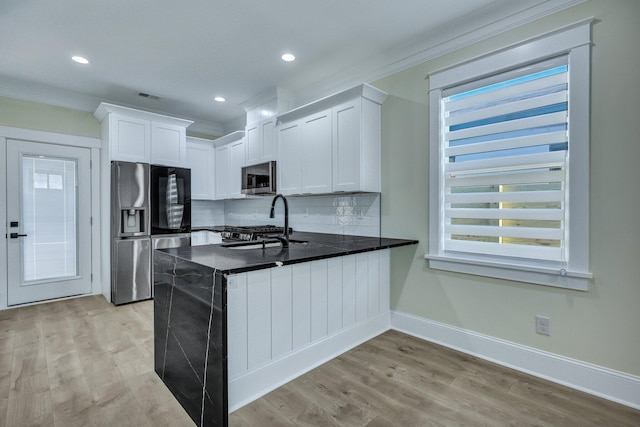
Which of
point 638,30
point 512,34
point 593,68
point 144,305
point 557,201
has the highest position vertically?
point 512,34

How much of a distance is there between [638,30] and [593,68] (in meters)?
0.26

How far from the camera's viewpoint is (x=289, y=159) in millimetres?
3680

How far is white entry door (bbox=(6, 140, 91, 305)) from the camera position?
12.4 feet

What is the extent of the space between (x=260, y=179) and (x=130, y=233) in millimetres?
1818

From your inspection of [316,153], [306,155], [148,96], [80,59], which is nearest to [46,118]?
[148,96]

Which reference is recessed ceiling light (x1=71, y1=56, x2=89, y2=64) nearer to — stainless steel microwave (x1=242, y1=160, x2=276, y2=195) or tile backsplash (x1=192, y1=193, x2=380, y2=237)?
stainless steel microwave (x1=242, y1=160, x2=276, y2=195)

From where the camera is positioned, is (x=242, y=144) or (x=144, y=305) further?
(x=242, y=144)

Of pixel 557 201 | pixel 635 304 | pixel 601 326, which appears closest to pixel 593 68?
pixel 557 201

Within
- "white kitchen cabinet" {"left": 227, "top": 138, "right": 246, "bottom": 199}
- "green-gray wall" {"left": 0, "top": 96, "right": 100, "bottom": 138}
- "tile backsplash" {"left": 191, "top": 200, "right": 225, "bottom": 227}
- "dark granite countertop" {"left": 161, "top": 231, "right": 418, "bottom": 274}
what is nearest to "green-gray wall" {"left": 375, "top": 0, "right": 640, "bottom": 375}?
"dark granite countertop" {"left": 161, "top": 231, "right": 418, "bottom": 274}

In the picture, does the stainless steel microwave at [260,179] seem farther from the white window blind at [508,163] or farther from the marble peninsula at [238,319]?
the white window blind at [508,163]

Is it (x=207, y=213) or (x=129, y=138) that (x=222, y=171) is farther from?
(x=129, y=138)

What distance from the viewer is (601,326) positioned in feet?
6.61

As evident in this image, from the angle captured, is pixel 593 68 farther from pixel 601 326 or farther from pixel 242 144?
pixel 242 144

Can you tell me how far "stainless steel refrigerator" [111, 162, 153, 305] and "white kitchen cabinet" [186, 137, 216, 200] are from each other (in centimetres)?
90
